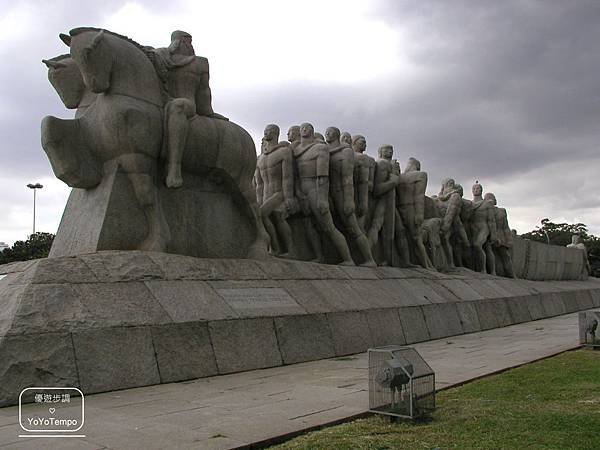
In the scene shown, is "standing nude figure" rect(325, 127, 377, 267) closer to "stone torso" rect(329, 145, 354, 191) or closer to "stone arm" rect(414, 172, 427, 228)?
"stone torso" rect(329, 145, 354, 191)

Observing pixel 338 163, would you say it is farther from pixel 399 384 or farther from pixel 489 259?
pixel 489 259

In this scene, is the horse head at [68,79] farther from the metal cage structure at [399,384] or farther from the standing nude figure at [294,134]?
the metal cage structure at [399,384]

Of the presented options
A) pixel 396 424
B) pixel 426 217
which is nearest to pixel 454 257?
pixel 426 217

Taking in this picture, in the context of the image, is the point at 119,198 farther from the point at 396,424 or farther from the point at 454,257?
the point at 454,257

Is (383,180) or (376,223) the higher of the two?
(383,180)

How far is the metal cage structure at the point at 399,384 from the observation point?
4891 millimetres

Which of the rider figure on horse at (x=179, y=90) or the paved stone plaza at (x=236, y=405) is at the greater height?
the rider figure on horse at (x=179, y=90)

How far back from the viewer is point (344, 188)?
1350 cm

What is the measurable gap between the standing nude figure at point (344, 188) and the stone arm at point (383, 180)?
153 cm

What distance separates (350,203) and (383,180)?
81.0 inches

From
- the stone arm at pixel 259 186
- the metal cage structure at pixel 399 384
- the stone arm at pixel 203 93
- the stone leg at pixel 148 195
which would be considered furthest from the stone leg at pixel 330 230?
the metal cage structure at pixel 399 384

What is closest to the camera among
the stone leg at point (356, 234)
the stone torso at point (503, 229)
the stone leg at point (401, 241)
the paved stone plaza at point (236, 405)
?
the paved stone plaza at point (236, 405)

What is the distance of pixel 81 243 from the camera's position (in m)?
8.88

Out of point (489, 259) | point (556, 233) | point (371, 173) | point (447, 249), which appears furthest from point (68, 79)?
point (556, 233)
